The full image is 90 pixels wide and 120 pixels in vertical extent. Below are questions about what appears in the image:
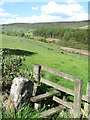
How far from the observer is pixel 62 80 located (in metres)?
9.05

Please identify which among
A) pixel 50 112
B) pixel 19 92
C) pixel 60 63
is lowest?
pixel 50 112

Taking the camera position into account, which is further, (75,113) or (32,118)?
(75,113)

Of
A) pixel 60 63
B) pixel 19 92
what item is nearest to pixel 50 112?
pixel 19 92

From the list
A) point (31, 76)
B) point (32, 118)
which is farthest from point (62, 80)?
point (32, 118)

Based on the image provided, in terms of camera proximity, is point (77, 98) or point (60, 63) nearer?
point (77, 98)

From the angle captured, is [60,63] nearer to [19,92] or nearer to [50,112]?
[50,112]

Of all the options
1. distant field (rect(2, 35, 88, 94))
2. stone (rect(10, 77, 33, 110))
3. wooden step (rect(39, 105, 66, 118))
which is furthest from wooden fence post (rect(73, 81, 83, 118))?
distant field (rect(2, 35, 88, 94))

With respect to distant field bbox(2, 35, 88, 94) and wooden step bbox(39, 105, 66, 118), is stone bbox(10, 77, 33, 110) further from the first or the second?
distant field bbox(2, 35, 88, 94)

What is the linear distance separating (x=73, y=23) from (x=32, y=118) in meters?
28.9

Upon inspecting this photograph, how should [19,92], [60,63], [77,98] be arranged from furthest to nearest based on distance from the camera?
[60,63], [77,98], [19,92]

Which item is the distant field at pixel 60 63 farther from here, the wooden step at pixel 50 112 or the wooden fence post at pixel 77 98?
the wooden fence post at pixel 77 98

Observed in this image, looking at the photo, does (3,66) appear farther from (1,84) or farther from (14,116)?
(14,116)

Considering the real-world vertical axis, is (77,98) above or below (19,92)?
below

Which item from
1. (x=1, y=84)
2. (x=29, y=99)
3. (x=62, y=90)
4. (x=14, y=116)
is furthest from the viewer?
(x=1, y=84)
